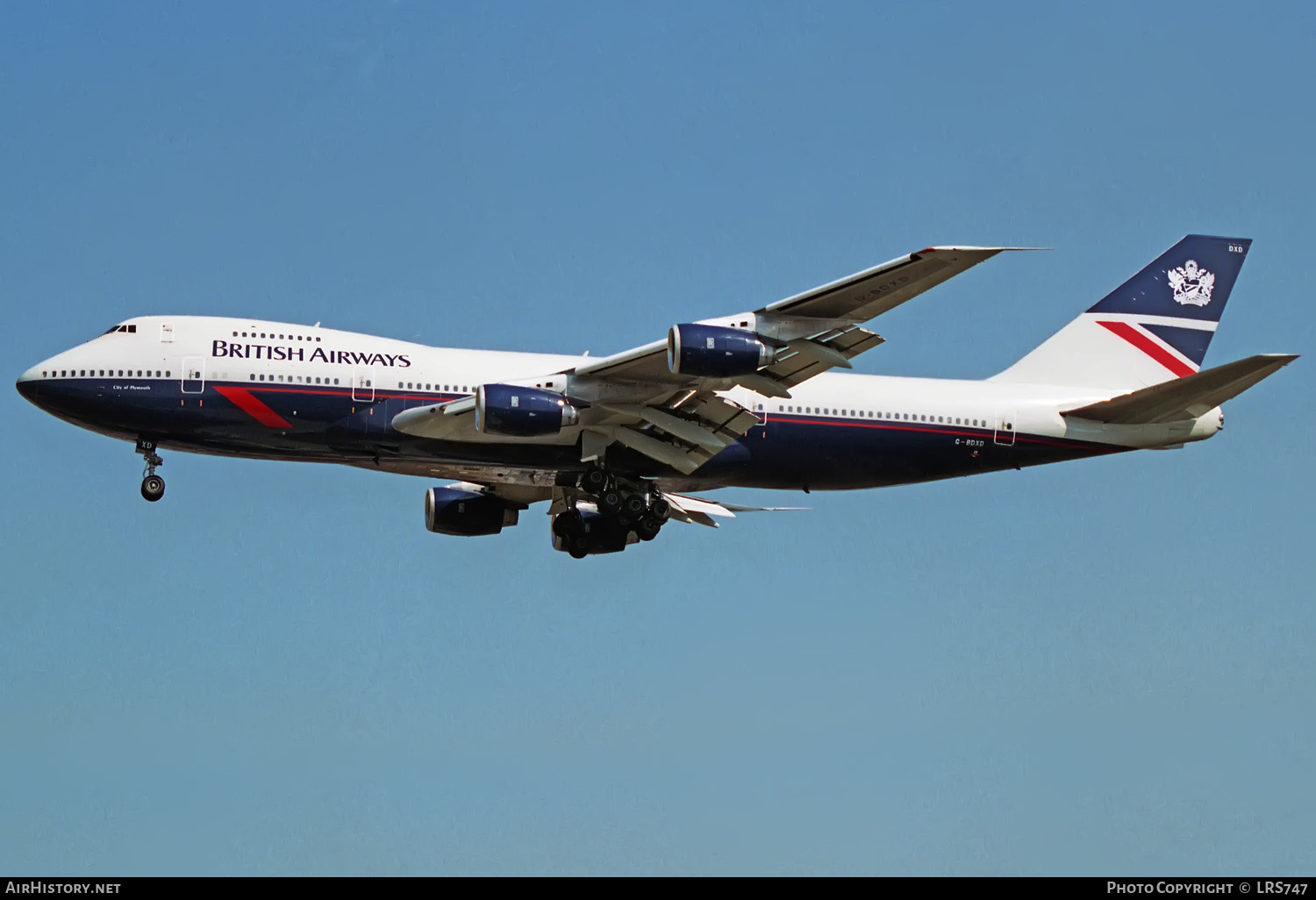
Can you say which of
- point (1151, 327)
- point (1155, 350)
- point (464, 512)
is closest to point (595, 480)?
point (464, 512)

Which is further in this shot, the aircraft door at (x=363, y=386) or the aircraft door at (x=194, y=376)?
the aircraft door at (x=363, y=386)

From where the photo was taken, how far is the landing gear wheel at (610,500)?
38844mm

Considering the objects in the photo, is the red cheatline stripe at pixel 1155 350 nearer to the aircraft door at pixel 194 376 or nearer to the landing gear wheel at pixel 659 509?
the landing gear wheel at pixel 659 509

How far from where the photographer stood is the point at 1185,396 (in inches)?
1524

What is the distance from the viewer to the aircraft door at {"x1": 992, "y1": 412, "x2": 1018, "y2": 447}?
132ft

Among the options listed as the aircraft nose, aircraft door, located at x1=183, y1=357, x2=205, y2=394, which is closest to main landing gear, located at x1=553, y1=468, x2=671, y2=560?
aircraft door, located at x1=183, y1=357, x2=205, y2=394


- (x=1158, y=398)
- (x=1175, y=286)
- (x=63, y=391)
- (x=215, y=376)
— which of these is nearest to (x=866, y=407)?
(x=1158, y=398)

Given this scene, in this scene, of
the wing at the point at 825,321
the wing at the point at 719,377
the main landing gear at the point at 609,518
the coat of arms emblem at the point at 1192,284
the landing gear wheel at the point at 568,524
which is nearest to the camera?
the wing at the point at 825,321

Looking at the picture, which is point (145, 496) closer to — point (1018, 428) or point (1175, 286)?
point (1018, 428)

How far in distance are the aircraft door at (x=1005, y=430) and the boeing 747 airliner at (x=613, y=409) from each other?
0.09 feet

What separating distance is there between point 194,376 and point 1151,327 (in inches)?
910

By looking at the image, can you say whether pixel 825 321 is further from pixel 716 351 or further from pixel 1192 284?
pixel 1192 284

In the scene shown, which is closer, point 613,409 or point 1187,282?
point 613,409

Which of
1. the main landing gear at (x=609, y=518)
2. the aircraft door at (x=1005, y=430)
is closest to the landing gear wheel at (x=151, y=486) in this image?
the main landing gear at (x=609, y=518)
